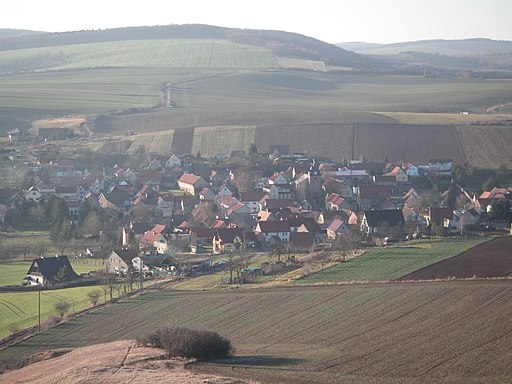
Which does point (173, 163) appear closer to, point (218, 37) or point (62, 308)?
point (62, 308)

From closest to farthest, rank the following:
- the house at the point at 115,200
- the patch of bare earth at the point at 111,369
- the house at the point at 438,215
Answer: the patch of bare earth at the point at 111,369 → the house at the point at 438,215 → the house at the point at 115,200

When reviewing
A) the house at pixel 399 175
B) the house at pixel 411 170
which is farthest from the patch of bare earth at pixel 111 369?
the house at pixel 411 170

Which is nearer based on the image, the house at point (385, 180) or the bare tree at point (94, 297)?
the bare tree at point (94, 297)

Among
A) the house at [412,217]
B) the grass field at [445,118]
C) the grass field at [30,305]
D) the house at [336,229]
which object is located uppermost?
the grass field at [445,118]

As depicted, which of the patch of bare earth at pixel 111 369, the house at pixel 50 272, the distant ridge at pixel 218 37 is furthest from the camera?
the distant ridge at pixel 218 37

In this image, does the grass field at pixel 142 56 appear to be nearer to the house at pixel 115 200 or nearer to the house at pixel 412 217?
the house at pixel 115 200

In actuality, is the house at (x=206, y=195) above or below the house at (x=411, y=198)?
below

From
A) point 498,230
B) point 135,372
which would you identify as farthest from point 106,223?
point 135,372
